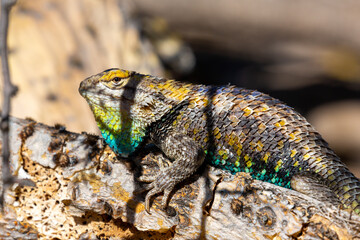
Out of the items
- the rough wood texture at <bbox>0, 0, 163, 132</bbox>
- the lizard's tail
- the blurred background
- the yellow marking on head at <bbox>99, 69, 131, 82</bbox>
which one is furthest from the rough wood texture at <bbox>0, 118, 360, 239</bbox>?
the blurred background

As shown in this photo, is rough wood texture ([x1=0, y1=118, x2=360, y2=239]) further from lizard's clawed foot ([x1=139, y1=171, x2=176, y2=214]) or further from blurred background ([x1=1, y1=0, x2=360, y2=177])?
blurred background ([x1=1, y1=0, x2=360, y2=177])

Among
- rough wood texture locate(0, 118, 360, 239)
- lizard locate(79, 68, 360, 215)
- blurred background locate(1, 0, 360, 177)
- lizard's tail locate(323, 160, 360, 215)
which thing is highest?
blurred background locate(1, 0, 360, 177)

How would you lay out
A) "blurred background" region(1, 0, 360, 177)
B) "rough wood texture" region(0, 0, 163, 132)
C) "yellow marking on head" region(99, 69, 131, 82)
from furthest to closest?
1. "blurred background" region(1, 0, 360, 177)
2. "rough wood texture" region(0, 0, 163, 132)
3. "yellow marking on head" region(99, 69, 131, 82)

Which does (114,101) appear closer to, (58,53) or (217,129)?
(217,129)

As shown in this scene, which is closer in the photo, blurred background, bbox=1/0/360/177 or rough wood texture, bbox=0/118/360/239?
rough wood texture, bbox=0/118/360/239

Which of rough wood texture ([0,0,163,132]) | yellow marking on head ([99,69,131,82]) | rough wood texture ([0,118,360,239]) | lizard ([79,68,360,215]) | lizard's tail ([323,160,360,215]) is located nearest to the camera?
rough wood texture ([0,118,360,239])

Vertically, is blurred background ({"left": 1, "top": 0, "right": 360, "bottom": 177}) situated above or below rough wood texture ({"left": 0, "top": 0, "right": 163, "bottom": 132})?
above

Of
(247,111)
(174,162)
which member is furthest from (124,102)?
(247,111)

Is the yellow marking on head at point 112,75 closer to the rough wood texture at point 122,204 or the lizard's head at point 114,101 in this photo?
the lizard's head at point 114,101
